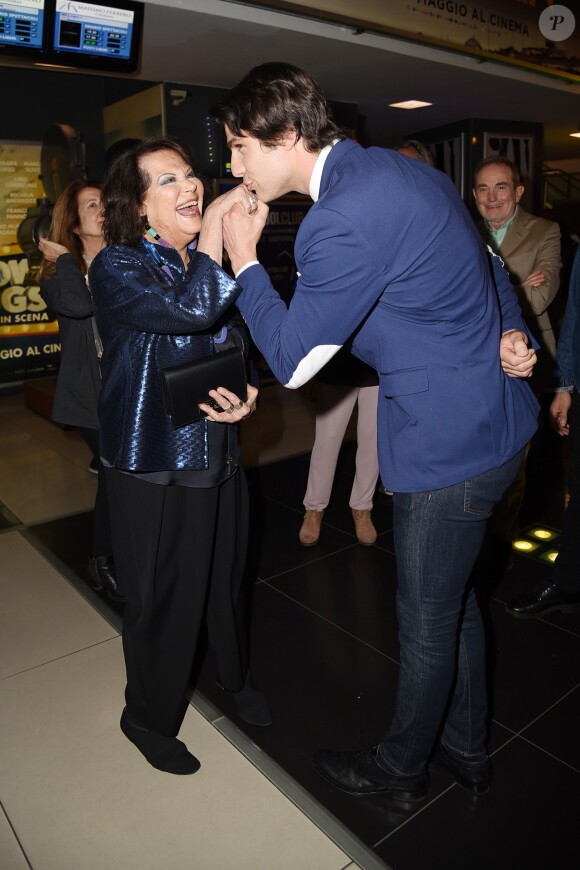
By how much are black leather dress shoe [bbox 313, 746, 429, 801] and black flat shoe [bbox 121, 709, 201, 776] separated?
1.23 ft

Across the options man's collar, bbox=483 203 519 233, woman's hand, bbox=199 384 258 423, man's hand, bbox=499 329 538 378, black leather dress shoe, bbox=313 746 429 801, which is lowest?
black leather dress shoe, bbox=313 746 429 801

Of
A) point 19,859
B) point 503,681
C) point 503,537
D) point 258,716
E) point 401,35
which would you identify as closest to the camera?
point 19,859

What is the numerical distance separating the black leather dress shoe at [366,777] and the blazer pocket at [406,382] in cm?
106

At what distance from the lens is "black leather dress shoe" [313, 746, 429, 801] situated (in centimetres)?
186

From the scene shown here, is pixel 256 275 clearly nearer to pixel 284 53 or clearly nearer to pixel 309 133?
pixel 309 133

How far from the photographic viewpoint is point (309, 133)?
143cm

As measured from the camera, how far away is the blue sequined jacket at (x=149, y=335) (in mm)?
1593

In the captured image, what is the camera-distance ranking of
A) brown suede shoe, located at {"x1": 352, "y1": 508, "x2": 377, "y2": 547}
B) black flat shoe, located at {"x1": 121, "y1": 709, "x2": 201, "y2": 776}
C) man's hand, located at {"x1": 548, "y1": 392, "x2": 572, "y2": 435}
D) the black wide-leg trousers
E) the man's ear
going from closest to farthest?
the man's ear
the black wide-leg trousers
black flat shoe, located at {"x1": 121, "y1": 709, "x2": 201, "y2": 776}
man's hand, located at {"x1": 548, "y1": 392, "x2": 572, "y2": 435}
brown suede shoe, located at {"x1": 352, "y1": 508, "x2": 377, "y2": 547}

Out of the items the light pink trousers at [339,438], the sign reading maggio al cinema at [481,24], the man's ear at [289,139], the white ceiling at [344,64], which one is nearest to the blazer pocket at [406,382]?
the man's ear at [289,139]

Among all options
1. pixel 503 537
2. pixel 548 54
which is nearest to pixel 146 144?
pixel 503 537

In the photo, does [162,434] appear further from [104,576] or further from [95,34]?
[95,34]

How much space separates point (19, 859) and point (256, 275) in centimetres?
154

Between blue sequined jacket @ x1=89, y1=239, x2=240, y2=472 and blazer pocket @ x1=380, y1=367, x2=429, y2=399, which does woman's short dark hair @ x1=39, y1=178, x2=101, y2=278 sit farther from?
blazer pocket @ x1=380, y1=367, x2=429, y2=399

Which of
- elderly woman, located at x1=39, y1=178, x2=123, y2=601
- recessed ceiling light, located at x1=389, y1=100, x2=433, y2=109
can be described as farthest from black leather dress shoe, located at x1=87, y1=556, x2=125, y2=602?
recessed ceiling light, located at x1=389, y1=100, x2=433, y2=109
